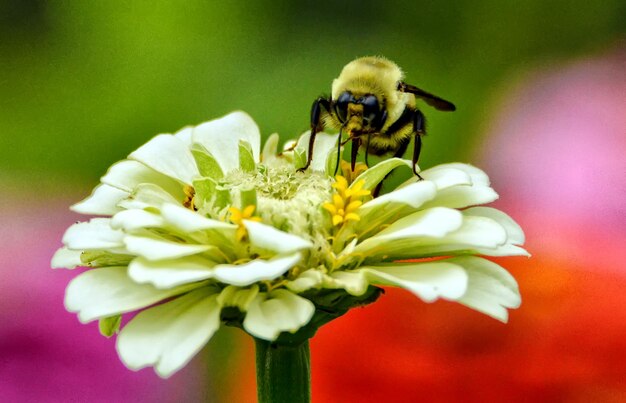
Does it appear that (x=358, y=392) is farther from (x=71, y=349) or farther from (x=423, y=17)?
(x=423, y=17)

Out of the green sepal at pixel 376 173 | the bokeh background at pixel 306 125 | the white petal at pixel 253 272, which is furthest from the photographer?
the bokeh background at pixel 306 125

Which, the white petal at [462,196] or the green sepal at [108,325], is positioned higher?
the white petal at [462,196]

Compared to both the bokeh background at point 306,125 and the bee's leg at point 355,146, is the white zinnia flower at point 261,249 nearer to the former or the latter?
the bee's leg at point 355,146

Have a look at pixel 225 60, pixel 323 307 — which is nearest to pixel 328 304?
pixel 323 307

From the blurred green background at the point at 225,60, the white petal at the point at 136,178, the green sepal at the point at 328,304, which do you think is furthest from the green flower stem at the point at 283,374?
the blurred green background at the point at 225,60

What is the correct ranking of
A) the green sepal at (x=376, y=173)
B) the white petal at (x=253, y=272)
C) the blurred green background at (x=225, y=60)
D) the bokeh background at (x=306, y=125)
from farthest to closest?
the blurred green background at (x=225, y=60) < the bokeh background at (x=306, y=125) < the green sepal at (x=376, y=173) < the white petal at (x=253, y=272)

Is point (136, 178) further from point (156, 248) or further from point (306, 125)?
point (306, 125)
